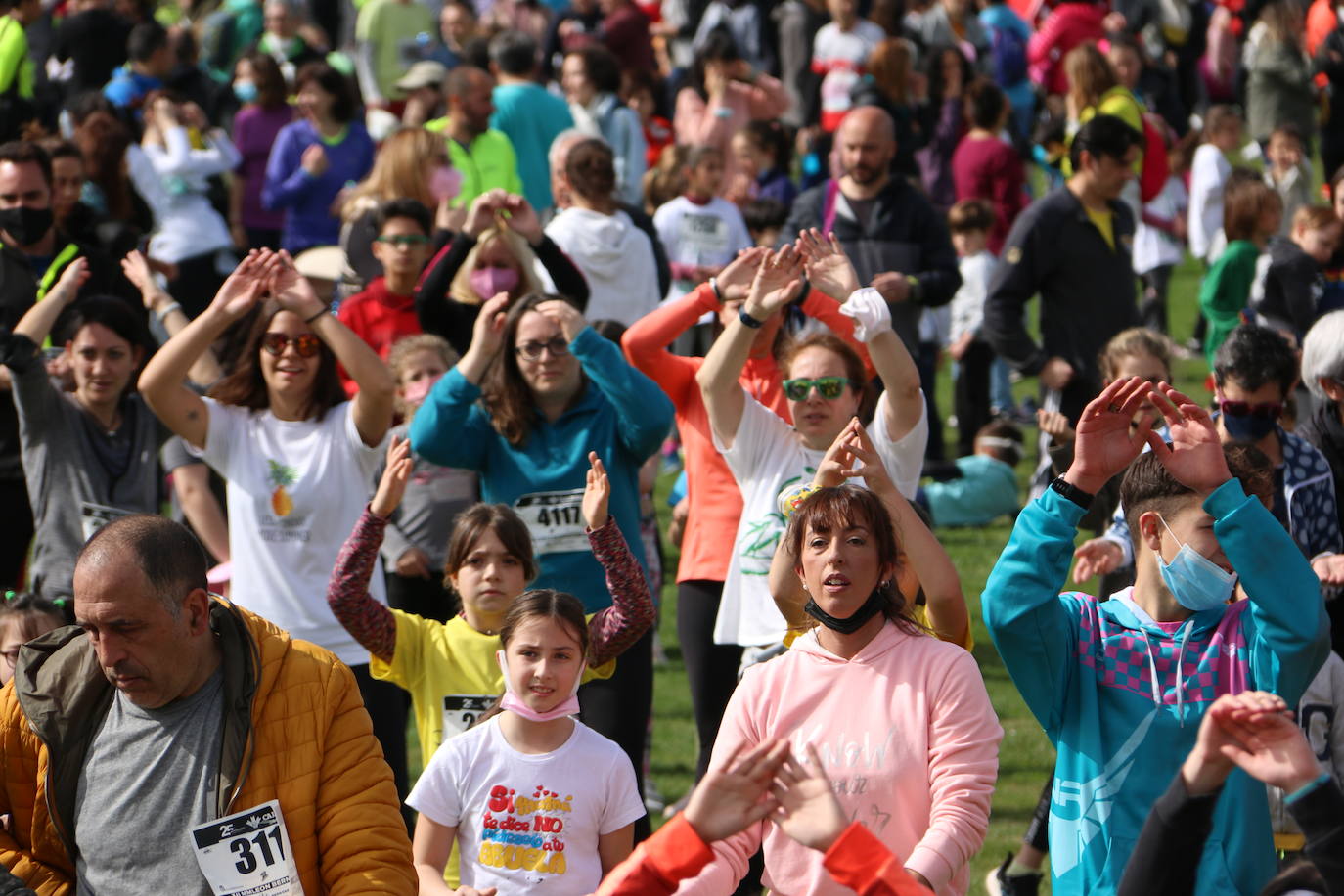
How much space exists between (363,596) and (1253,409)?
2658 millimetres

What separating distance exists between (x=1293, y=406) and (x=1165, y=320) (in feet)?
25.7

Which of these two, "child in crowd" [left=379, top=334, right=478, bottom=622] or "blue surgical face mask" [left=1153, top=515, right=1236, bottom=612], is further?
"child in crowd" [left=379, top=334, right=478, bottom=622]

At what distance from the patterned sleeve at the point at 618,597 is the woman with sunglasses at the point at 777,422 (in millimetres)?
483

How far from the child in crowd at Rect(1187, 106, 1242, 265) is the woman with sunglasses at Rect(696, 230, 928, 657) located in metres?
8.82

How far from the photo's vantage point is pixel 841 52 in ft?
52.5

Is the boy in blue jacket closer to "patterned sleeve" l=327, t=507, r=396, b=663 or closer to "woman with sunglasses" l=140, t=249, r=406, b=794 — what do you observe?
"patterned sleeve" l=327, t=507, r=396, b=663

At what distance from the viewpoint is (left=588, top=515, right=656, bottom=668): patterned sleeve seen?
543 cm

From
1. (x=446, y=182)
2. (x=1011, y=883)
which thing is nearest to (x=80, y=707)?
(x=1011, y=883)

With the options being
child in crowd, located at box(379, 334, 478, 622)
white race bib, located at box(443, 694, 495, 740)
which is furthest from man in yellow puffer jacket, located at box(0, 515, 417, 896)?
child in crowd, located at box(379, 334, 478, 622)

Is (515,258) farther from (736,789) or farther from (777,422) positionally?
(736,789)

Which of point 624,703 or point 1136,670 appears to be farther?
point 624,703

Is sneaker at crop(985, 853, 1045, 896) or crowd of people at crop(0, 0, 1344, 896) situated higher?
crowd of people at crop(0, 0, 1344, 896)

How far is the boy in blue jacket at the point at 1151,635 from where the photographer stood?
3.91 meters

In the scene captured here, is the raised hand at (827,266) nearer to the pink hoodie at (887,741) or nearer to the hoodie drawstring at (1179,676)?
the pink hoodie at (887,741)
